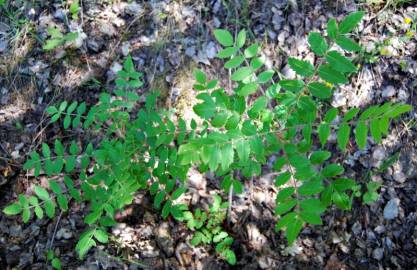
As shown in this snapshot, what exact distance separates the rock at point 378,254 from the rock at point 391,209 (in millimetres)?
276

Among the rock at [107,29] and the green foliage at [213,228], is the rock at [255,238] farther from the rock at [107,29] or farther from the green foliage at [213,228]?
the rock at [107,29]

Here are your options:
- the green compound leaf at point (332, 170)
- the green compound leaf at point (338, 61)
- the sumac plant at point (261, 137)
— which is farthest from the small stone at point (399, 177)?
the green compound leaf at point (338, 61)

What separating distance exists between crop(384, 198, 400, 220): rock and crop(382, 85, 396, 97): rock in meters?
0.93

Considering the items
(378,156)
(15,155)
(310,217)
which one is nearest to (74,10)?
(15,155)

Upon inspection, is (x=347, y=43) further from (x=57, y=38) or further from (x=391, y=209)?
(x=57, y=38)

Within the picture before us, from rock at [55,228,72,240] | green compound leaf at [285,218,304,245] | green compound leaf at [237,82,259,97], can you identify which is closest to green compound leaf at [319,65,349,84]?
green compound leaf at [237,82,259,97]

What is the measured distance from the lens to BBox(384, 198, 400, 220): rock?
3.39 meters

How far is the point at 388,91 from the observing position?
3.68 metres

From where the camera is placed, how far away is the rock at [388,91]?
3676mm

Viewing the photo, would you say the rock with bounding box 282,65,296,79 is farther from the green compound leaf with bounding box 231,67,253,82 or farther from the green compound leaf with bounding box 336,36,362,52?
the green compound leaf with bounding box 336,36,362,52

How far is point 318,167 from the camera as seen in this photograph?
3543 millimetres

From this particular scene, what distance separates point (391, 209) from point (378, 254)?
1.28ft

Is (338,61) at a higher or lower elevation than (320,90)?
higher

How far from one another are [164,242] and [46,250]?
36.3 inches
